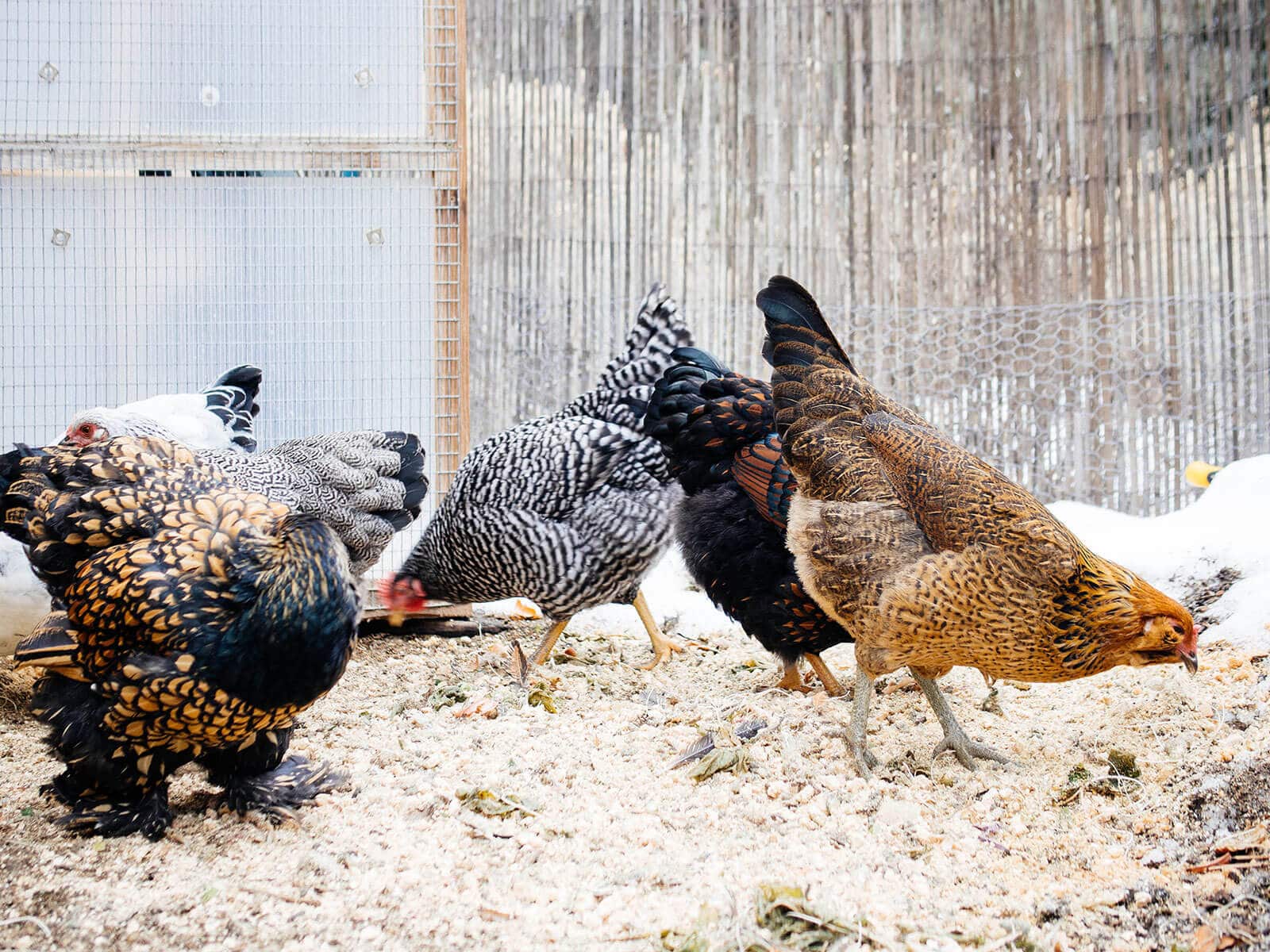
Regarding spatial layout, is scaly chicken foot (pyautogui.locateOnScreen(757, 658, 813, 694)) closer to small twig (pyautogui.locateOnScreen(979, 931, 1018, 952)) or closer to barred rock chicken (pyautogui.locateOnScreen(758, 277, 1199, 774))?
barred rock chicken (pyautogui.locateOnScreen(758, 277, 1199, 774))

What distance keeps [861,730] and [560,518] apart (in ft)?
6.08

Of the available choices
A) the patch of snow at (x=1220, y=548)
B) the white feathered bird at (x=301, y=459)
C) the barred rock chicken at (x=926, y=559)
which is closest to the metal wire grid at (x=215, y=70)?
the white feathered bird at (x=301, y=459)

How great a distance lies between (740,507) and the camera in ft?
13.2

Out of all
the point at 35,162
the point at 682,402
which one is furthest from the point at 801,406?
the point at 35,162

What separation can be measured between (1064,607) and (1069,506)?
145 inches

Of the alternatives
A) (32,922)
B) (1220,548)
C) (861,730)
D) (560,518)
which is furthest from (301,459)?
(1220,548)

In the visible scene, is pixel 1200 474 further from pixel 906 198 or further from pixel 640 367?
pixel 640 367

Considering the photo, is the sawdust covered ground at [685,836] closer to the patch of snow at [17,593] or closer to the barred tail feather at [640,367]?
the patch of snow at [17,593]

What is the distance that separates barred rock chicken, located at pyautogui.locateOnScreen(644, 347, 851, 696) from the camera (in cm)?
380

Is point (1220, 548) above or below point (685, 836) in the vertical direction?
above

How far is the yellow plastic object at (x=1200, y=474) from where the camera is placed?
230 inches

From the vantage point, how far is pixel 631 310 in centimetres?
695

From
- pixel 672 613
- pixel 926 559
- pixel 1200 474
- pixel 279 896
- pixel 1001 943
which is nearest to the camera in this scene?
pixel 1001 943

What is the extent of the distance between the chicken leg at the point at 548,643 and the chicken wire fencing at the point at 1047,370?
2.63 metres
